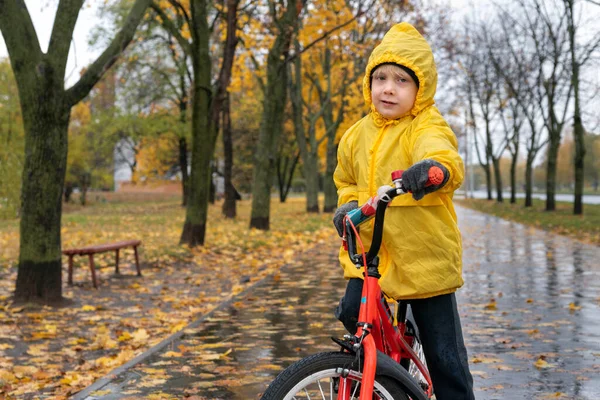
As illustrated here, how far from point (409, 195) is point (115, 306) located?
681 centimetres

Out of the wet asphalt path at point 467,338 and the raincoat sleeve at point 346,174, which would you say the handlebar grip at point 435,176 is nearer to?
the raincoat sleeve at point 346,174

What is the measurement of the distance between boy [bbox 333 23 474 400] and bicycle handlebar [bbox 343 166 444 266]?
19cm

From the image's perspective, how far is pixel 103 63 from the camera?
9125 millimetres

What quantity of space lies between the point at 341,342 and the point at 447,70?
34.5 m

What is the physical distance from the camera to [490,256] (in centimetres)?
1467

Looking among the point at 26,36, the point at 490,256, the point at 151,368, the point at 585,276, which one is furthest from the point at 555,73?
the point at 151,368

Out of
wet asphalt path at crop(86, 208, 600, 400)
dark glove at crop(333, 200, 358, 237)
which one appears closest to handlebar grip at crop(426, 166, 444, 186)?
dark glove at crop(333, 200, 358, 237)

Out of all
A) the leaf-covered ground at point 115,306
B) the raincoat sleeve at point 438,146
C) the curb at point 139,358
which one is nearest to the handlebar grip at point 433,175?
the raincoat sleeve at point 438,146

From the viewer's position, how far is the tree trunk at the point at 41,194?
8758 mm

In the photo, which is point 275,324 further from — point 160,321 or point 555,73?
point 555,73

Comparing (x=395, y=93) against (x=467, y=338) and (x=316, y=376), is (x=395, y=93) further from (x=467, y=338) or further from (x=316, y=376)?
(x=467, y=338)

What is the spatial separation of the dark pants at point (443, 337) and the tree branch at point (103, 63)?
21.3ft

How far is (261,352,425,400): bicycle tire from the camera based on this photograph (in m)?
2.65

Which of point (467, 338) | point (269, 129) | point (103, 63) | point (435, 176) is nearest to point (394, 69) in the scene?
point (435, 176)
